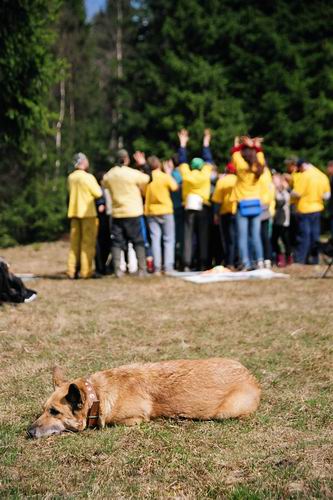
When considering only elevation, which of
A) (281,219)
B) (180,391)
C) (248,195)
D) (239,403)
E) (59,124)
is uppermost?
(59,124)

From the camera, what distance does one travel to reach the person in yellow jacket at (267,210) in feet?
41.9

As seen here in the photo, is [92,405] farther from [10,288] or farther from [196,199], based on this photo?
[196,199]

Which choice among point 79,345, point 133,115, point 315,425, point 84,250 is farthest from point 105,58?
point 315,425

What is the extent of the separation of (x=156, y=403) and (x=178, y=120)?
83.5 ft

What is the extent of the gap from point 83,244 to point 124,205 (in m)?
1.08

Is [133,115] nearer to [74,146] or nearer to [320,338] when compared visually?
[74,146]

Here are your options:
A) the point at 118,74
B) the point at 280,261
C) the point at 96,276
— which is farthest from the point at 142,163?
the point at 118,74

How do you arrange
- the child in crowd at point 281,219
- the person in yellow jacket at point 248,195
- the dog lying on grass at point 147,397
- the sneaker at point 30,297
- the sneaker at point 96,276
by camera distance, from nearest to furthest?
the dog lying on grass at point 147,397
the sneaker at point 30,297
the person in yellow jacket at point 248,195
the sneaker at point 96,276
the child in crowd at point 281,219

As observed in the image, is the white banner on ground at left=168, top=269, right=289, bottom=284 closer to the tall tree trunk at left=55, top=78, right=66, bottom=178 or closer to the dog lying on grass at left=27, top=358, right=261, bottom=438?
the dog lying on grass at left=27, top=358, right=261, bottom=438

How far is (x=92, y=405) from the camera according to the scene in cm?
440

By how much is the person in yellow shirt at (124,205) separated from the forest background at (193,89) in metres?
13.7

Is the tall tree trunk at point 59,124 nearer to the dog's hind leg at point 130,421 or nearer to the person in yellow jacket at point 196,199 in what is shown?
the person in yellow jacket at point 196,199

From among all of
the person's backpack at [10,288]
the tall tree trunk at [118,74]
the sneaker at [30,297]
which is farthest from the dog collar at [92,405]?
the tall tree trunk at [118,74]

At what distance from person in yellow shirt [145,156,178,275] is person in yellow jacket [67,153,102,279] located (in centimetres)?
109
